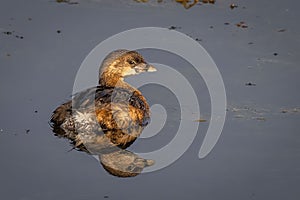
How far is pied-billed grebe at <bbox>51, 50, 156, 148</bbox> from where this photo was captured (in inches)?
272

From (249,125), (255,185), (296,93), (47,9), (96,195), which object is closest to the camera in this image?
(96,195)

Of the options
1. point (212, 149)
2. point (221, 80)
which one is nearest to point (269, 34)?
point (221, 80)

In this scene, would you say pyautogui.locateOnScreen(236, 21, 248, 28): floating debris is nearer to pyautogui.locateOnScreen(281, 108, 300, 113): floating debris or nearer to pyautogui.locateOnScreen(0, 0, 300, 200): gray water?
pyautogui.locateOnScreen(0, 0, 300, 200): gray water

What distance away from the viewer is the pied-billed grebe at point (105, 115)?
691 cm

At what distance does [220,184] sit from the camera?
5.93 metres

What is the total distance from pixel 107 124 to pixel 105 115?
4.8 inches

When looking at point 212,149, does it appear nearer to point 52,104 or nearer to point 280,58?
point 52,104

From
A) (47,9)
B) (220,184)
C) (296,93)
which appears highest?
(47,9)

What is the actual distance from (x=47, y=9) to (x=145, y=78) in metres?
2.90

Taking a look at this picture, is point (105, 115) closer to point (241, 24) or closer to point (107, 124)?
point (107, 124)

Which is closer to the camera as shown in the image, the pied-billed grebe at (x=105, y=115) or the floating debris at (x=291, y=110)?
the pied-billed grebe at (x=105, y=115)

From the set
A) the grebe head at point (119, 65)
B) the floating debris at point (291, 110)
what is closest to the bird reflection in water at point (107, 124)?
the grebe head at point (119, 65)

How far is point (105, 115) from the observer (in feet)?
22.9

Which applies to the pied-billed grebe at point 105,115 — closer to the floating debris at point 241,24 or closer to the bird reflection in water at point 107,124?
the bird reflection in water at point 107,124
